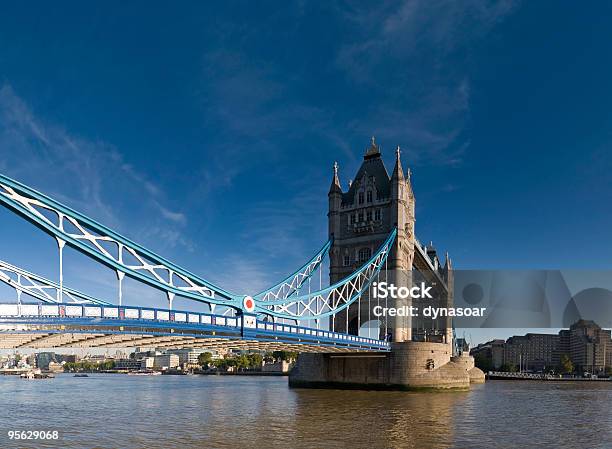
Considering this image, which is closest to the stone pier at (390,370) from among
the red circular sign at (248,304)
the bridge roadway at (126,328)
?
the bridge roadway at (126,328)

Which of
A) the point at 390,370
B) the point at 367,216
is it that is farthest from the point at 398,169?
the point at 390,370

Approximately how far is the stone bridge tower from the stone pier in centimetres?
746

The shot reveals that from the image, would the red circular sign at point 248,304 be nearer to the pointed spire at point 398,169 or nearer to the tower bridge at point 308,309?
the tower bridge at point 308,309

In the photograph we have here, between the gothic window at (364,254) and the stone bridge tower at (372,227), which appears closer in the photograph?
the stone bridge tower at (372,227)

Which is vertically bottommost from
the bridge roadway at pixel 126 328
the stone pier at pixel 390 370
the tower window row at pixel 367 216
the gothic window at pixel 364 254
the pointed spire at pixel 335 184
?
the stone pier at pixel 390 370

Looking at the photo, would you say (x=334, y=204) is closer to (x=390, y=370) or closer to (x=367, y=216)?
(x=367, y=216)

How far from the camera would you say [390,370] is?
52.7 meters

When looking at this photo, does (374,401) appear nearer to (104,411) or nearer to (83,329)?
(104,411)

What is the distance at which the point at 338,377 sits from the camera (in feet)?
178

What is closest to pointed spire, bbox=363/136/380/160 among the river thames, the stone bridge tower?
the stone bridge tower

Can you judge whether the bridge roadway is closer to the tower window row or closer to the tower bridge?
the tower bridge

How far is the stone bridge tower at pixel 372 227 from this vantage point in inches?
2527

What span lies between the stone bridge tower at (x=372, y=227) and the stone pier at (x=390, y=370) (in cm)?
746

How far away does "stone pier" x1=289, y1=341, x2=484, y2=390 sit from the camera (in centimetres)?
5212
